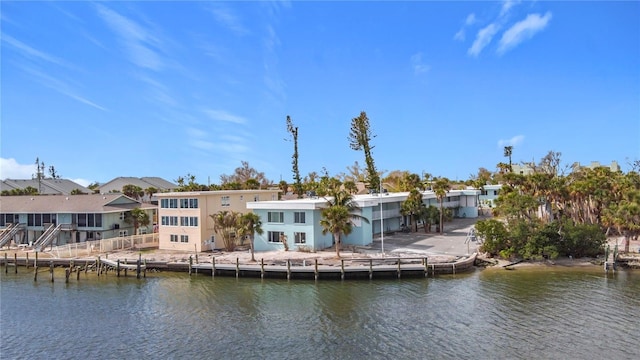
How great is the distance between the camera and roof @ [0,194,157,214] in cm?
5746

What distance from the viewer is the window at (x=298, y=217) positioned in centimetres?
4600

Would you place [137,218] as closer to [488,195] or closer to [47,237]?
[47,237]

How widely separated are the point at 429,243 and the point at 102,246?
3654 centimetres

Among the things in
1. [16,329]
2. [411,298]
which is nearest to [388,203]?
[411,298]

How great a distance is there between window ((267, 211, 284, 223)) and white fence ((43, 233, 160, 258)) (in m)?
16.3

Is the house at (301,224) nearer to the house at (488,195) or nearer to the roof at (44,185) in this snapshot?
the house at (488,195)

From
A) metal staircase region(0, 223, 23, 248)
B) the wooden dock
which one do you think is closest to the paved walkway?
the wooden dock

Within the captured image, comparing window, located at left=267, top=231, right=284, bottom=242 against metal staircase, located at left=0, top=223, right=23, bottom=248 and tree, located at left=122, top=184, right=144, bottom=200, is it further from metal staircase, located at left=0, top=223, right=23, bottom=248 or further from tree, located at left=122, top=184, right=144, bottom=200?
tree, located at left=122, top=184, right=144, bottom=200

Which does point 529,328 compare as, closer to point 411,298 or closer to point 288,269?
point 411,298

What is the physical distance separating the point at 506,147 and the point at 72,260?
3557 inches

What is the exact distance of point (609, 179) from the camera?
176ft

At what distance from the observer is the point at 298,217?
152 feet

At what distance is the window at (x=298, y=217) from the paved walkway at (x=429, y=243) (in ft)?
24.7

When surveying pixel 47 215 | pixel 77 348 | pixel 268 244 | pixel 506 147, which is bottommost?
pixel 77 348
